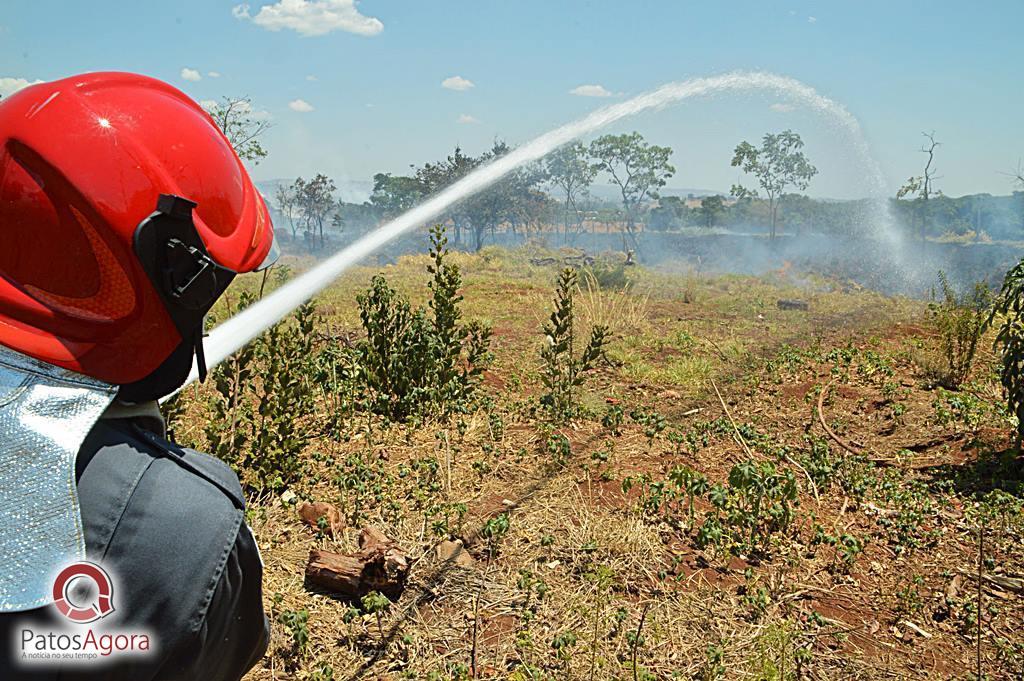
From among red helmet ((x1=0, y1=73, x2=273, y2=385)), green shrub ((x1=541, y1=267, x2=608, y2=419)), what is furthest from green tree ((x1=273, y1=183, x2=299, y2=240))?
red helmet ((x1=0, y1=73, x2=273, y2=385))

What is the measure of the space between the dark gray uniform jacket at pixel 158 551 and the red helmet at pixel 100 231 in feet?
0.52

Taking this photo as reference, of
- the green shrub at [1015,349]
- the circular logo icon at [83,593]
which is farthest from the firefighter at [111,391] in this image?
the green shrub at [1015,349]

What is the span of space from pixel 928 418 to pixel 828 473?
2151 mm

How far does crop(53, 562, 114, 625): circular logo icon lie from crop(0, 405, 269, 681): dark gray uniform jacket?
1cm

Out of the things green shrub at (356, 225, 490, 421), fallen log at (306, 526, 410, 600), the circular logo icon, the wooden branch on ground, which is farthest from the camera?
green shrub at (356, 225, 490, 421)

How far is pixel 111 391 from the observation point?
3.57 feet

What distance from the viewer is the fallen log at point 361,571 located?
10.5 feet

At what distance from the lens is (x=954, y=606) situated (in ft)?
11.5

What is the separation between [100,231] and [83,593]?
21.7 inches

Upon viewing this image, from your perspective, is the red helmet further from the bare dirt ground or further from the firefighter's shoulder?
the bare dirt ground

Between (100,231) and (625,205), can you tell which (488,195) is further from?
(100,231)

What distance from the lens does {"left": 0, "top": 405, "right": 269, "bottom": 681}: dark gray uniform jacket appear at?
989mm

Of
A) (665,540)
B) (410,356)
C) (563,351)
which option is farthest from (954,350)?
(410,356)

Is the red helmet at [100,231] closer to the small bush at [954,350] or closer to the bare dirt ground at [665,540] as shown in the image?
the bare dirt ground at [665,540]
